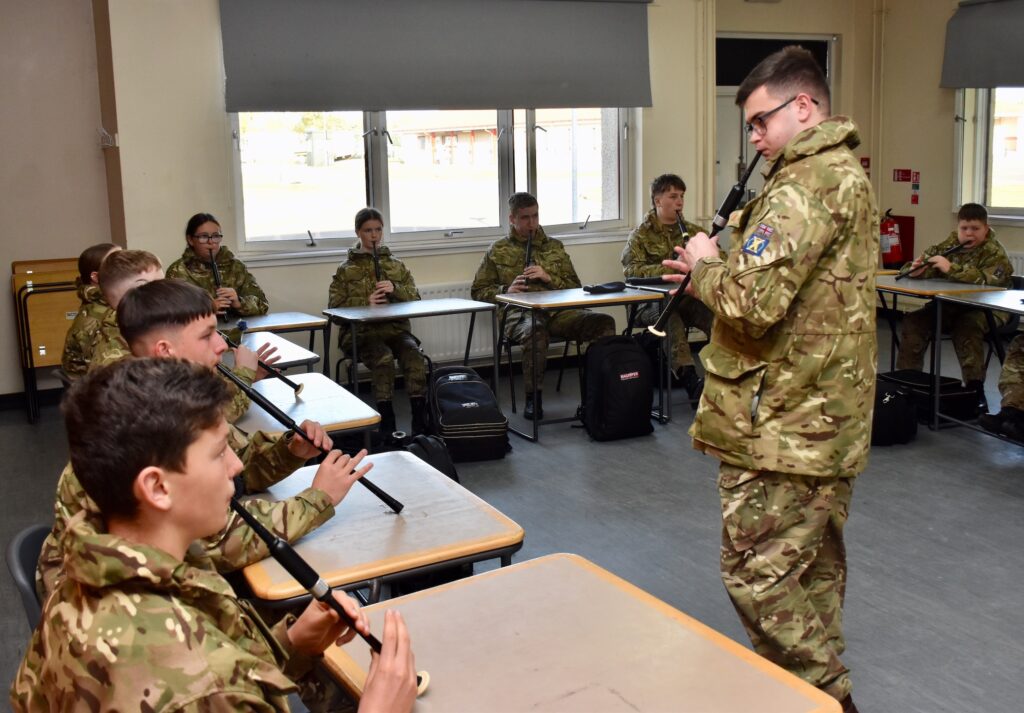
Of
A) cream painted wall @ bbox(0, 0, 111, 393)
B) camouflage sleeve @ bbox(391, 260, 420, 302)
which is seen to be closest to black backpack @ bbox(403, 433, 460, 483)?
camouflage sleeve @ bbox(391, 260, 420, 302)

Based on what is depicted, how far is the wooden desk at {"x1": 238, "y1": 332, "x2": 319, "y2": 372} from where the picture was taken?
4250 mm

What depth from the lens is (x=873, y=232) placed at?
6.92 feet

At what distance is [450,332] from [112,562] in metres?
5.53

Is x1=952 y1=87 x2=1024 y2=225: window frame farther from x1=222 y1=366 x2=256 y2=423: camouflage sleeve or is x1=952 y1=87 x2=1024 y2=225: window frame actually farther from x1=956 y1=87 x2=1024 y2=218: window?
x1=222 y1=366 x2=256 y2=423: camouflage sleeve

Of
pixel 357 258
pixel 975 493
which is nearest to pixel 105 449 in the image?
pixel 975 493

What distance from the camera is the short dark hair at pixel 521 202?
239 inches

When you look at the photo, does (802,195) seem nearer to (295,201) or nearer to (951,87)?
(295,201)

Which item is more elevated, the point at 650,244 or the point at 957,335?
the point at 650,244

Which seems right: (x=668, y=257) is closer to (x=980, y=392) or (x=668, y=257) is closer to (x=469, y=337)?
(x=469, y=337)

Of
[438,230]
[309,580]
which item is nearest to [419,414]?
[438,230]

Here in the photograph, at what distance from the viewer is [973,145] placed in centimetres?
761

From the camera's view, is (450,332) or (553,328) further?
(450,332)

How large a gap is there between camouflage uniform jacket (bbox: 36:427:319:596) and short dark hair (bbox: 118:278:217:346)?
0.33 metres

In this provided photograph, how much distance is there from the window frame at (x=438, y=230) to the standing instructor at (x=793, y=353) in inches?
175
